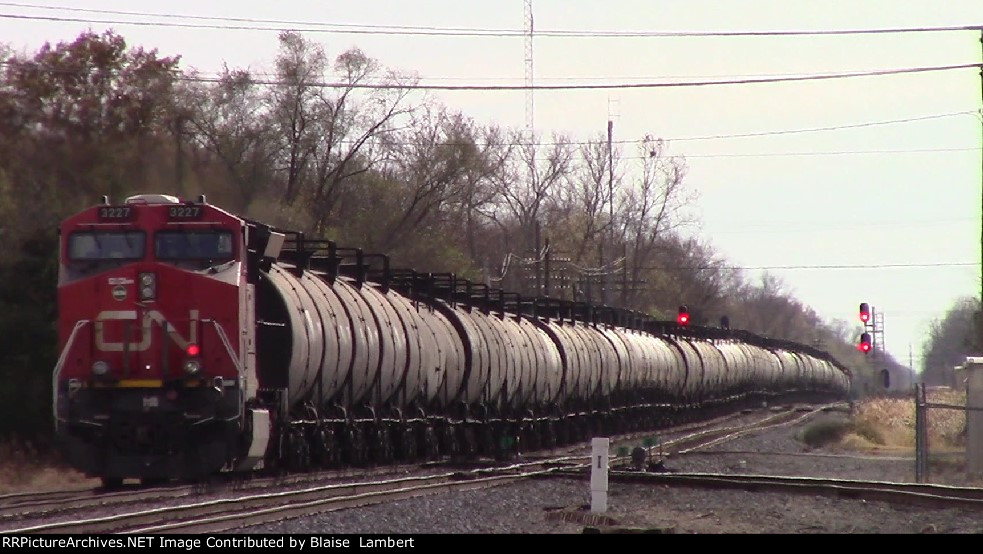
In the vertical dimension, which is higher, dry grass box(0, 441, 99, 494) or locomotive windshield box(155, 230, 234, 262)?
locomotive windshield box(155, 230, 234, 262)

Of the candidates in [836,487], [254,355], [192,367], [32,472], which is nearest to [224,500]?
[192,367]

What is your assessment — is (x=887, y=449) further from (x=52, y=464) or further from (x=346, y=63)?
(x=346, y=63)

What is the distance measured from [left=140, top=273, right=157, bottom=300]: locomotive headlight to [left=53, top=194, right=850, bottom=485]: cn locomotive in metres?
0.02

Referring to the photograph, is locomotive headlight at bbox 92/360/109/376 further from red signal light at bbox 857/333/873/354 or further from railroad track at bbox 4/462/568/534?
red signal light at bbox 857/333/873/354

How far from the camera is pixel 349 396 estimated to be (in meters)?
22.7

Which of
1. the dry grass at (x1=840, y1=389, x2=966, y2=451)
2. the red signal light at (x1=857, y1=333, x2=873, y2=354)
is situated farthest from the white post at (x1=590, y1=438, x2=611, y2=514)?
the red signal light at (x1=857, y1=333, x2=873, y2=354)

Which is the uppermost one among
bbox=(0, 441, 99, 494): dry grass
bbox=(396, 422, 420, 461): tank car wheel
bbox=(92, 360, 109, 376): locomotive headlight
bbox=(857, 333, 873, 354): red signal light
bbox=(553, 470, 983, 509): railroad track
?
bbox=(857, 333, 873, 354): red signal light

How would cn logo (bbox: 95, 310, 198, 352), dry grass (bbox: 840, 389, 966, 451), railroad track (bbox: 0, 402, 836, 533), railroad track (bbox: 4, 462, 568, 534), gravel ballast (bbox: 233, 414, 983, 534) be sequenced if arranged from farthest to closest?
dry grass (bbox: 840, 389, 966, 451), cn logo (bbox: 95, 310, 198, 352), gravel ballast (bbox: 233, 414, 983, 534), railroad track (bbox: 0, 402, 836, 533), railroad track (bbox: 4, 462, 568, 534)

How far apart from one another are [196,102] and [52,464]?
15858 millimetres

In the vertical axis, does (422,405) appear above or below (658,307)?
below

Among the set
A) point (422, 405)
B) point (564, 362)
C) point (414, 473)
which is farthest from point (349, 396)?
point (564, 362)

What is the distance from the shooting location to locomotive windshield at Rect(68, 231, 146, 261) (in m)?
18.2

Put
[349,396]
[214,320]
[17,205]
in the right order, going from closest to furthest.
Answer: [214,320] → [349,396] → [17,205]

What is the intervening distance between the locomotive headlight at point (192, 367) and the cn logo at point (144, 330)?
0.24 meters
